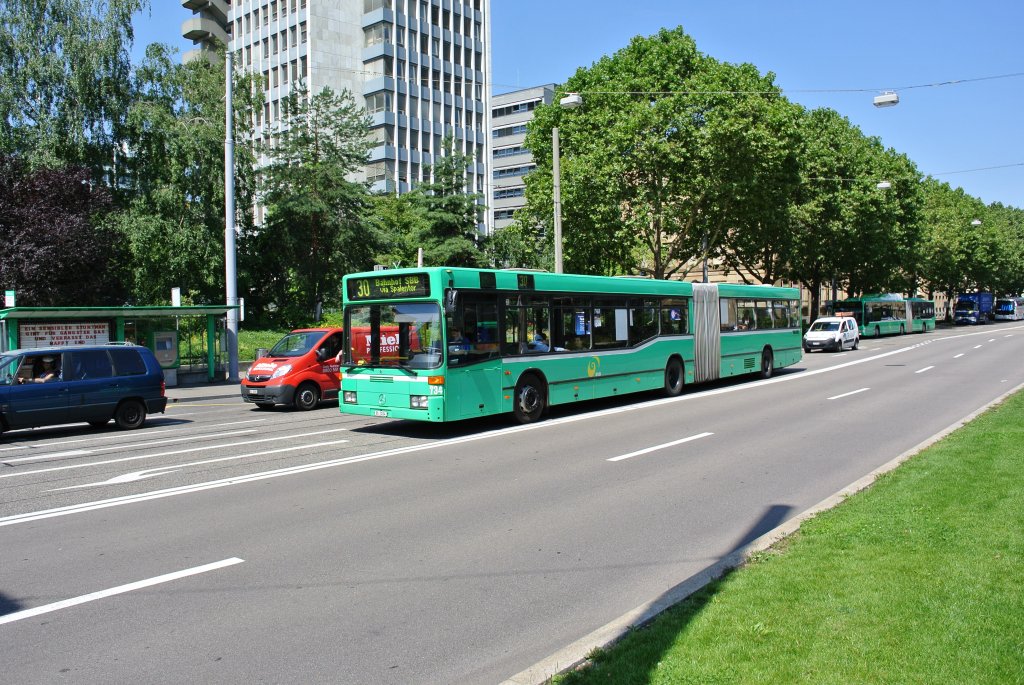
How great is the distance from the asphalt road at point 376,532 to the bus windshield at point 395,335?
136 centimetres

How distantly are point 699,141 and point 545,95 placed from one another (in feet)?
198

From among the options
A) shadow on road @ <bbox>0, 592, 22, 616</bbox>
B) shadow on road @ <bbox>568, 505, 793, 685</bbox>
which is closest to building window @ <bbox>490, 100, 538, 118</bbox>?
shadow on road @ <bbox>568, 505, 793, 685</bbox>

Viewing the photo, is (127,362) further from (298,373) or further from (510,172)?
(510,172)

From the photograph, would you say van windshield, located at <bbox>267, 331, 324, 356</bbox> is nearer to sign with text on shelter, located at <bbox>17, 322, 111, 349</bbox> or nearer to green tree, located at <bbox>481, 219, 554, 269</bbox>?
sign with text on shelter, located at <bbox>17, 322, 111, 349</bbox>

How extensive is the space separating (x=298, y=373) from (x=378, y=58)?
60.8 m

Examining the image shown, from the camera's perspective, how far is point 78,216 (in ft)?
97.5

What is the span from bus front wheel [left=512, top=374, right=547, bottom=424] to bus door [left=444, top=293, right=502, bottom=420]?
0.59m

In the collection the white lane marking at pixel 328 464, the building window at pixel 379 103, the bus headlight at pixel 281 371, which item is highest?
the building window at pixel 379 103

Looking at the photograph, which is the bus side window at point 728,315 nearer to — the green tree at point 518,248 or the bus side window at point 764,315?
the bus side window at point 764,315

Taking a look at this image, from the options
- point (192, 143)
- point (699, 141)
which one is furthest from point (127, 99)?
point (699, 141)

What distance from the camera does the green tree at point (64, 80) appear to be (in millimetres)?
33562

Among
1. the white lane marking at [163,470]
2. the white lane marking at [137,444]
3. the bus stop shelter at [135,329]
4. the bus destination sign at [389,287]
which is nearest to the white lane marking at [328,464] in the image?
the white lane marking at [163,470]

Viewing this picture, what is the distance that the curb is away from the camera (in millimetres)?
4238

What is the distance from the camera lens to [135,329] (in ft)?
80.7
